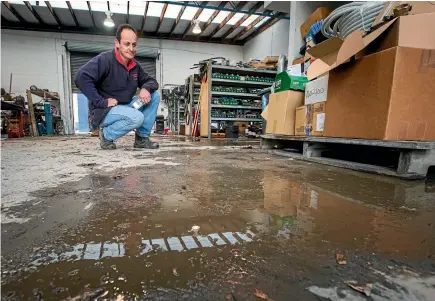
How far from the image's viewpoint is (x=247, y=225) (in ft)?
2.10

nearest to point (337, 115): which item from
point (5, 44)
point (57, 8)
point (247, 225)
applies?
point (247, 225)

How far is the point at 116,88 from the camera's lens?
248cm

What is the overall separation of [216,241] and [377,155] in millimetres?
1990

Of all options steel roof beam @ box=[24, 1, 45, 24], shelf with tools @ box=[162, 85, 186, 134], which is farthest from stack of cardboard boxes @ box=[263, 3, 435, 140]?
steel roof beam @ box=[24, 1, 45, 24]

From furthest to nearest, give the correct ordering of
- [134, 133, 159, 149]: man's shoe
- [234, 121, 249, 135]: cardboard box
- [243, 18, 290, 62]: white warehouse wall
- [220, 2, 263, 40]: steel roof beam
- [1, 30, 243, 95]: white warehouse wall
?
[1, 30, 243, 95]: white warehouse wall
[243, 18, 290, 62]: white warehouse wall
[220, 2, 263, 40]: steel roof beam
[234, 121, 249, 135]: cardboard box
[134, 133, 159, 149]: man's shoe

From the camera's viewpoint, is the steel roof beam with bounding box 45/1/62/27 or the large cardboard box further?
the steel roof beam with bounding box 45/1/62/27

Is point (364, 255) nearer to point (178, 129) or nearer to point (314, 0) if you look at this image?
point (314, 0)

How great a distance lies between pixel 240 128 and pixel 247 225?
5593 millimetres

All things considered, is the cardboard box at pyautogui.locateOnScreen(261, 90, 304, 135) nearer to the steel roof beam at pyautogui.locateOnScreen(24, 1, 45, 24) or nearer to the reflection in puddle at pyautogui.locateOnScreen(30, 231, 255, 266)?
the reflection in puddle at pyautogui.locateOnScreen(30, 231, 255, 266)

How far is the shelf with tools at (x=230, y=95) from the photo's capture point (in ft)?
17.3

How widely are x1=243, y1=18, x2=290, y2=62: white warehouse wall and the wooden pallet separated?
246 inches

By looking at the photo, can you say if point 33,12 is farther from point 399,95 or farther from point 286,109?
point 399,95

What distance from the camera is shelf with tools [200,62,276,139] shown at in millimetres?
5281

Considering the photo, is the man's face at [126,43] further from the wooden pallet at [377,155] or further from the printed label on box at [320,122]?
the printed label on box at [320,122]
